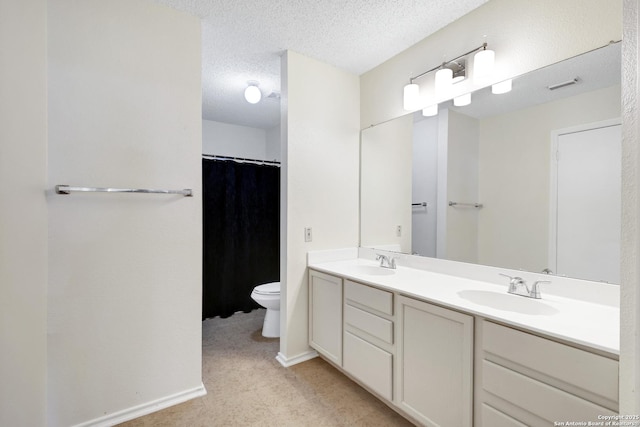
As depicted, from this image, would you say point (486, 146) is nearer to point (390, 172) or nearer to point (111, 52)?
point (390, 172)

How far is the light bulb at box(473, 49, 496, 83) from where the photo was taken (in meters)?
1.63

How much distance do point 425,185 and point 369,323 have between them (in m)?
1.07

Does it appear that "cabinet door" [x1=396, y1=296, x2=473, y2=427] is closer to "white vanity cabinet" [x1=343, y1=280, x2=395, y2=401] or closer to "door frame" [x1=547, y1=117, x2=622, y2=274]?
"white vanity cabinet" [x1=343, y1=280, x2=395, y2=401]

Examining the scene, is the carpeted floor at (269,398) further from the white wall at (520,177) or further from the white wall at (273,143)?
the white wall at (273,143)

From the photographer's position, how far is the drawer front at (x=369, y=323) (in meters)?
1.63

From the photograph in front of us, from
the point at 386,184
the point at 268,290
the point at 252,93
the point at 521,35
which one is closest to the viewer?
the point at 521,35

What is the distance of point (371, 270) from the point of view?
2207mm

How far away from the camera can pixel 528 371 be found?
1068 mm

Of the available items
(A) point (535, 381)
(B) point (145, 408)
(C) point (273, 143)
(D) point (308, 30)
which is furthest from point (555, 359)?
(C) point (273, 143)

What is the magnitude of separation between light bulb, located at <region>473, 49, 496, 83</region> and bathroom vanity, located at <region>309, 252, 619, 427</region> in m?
1.20

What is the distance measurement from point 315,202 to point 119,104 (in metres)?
1.40

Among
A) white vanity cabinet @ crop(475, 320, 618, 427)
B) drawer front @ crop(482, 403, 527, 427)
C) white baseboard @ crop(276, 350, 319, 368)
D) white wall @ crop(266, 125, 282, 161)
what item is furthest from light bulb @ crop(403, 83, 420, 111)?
white wall @ crop(266, 125, 282, 161)

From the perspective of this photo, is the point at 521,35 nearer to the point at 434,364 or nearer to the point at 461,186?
the point at 461,186

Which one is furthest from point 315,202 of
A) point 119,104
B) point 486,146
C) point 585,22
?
point 585,22
